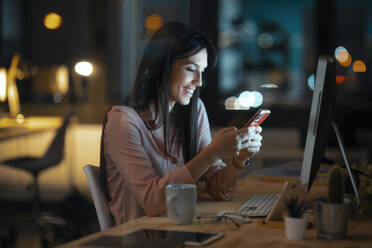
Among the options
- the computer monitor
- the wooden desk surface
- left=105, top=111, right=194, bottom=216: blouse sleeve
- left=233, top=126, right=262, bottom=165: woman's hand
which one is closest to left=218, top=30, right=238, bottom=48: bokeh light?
the wooden desk surface

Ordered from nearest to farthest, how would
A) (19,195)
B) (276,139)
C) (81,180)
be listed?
(19,195), (81,180), (276,139)

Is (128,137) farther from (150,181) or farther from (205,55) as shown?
(205,55)

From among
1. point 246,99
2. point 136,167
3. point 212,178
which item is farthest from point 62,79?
point 136,167

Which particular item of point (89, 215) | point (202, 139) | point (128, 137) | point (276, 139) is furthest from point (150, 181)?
point (276, 139)

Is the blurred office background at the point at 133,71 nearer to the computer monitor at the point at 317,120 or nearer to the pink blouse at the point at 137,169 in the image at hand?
the pink blouse at the point at 137,169

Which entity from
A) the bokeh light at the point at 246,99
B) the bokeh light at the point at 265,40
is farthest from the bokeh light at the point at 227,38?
the bokeh light at the point at 246,99

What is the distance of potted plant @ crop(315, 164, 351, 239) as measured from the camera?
118 centimetres

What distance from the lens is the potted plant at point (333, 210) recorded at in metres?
1.18

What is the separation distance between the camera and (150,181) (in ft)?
4.90

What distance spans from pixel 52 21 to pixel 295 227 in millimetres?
3633

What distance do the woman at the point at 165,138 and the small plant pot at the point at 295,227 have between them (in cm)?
37

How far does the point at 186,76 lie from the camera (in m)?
1.76

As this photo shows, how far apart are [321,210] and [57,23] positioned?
3603 mm

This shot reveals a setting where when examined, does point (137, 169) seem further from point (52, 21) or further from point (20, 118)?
point (52, 21)
